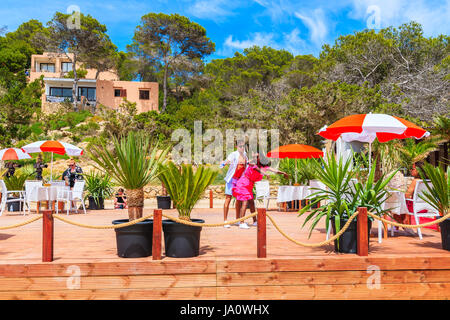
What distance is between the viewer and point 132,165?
4.59m

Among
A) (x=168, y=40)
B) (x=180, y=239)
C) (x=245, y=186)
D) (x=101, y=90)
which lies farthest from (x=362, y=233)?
(x=101, y=90)

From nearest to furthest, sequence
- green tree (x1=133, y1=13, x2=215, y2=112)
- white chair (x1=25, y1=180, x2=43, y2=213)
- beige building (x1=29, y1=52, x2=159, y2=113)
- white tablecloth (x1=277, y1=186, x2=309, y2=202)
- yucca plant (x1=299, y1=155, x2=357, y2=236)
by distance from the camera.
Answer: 1. yucca plant (x1=299, y1=155, x2=357, y2=236)
2. white chair (x1=25, y1=180, x2=43, y2=213)
3. white tablecloth (x1=277, y1=186, x2=309, y2=202)
4. green tree (x1=133, y1=13, x2=215, y2=112)
5. beige building (x1=29, y1=52, x2=159, y2=113)

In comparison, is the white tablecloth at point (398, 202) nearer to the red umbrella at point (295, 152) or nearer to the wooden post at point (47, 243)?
the red umbrella at point (295, 152)

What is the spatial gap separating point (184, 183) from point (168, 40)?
37050 millimetres

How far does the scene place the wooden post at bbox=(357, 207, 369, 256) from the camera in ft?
14.5

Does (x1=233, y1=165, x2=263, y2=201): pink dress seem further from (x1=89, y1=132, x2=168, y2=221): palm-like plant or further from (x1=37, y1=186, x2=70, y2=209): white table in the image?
(x1=37, y1=186, x2=70, y2=209): white table

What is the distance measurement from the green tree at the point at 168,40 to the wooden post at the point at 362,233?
120ft

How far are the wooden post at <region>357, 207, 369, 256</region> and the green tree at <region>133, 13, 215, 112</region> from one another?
120 feet

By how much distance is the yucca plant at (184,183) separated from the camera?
15.1ft

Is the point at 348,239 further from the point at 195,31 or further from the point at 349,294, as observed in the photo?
the point at 195,31

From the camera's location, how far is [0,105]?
21.1 m

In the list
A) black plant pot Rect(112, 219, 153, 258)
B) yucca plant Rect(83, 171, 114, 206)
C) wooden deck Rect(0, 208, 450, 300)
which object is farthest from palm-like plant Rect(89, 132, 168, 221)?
yucca plant Rect(83, 171, 114, 206)
